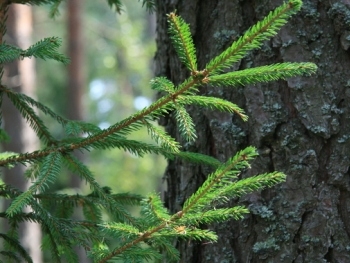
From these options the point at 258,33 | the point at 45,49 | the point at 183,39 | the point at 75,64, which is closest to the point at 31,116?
the point at 45,49

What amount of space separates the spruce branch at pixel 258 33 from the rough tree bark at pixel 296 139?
1.90 feet

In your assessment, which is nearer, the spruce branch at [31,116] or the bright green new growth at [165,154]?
the bright green new growth at [165,154]

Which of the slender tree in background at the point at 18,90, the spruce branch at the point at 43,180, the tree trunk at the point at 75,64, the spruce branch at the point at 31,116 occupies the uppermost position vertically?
the tree trunk at the point at 75,64

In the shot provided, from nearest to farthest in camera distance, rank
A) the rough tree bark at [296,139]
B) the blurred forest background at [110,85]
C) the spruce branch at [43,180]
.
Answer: the spruce branch at [43,180]
the rough tree bark at [296,139]
the blurred forest background at [110,85]

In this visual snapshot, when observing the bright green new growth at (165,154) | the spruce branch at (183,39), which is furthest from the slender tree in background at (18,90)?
the spruce branch at (183,39)

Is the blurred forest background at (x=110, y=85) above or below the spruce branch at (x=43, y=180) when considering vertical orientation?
above

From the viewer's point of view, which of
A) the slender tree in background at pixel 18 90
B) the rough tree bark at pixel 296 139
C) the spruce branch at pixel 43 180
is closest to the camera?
the spruce branch at pixel 43 180

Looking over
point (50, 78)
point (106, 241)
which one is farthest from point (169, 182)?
point (50, 78)

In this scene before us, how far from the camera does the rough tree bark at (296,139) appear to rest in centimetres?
176

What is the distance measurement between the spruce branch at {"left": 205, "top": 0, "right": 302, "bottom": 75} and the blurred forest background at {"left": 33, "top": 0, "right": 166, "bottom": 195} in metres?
9.40

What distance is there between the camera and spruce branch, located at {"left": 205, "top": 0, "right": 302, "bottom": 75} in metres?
1.22

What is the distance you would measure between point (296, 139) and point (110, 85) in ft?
51.8

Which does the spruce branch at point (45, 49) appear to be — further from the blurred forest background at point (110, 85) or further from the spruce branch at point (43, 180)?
the blurred forest background at point (110, 85)

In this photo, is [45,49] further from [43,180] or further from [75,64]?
[75,64]
